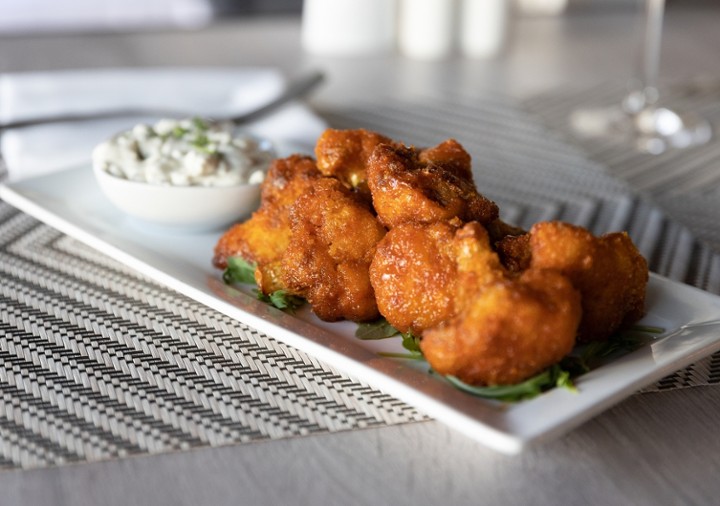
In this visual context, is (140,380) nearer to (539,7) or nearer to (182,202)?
(182,202)

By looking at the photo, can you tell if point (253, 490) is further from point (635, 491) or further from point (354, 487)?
point (635, 491)

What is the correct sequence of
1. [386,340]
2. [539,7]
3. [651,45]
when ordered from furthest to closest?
[539,7], [651,45], [386,340]

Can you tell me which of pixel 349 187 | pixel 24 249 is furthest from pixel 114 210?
pixel 349 187

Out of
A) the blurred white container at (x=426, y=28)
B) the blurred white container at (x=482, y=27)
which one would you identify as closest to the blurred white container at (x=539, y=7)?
the blurred white container at (x=482, y=27)

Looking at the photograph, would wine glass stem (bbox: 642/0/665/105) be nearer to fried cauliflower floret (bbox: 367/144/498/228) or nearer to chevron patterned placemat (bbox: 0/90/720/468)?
chevron patterned placemat (bbox: 0/90/720/468)

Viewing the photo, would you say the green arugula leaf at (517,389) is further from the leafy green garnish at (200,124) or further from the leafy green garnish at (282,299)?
the leafy green garnish at (200,124)

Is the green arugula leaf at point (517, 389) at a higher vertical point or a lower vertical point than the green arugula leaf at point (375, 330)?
higher

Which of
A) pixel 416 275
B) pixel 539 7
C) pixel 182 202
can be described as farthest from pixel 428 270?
pixel 539 7
